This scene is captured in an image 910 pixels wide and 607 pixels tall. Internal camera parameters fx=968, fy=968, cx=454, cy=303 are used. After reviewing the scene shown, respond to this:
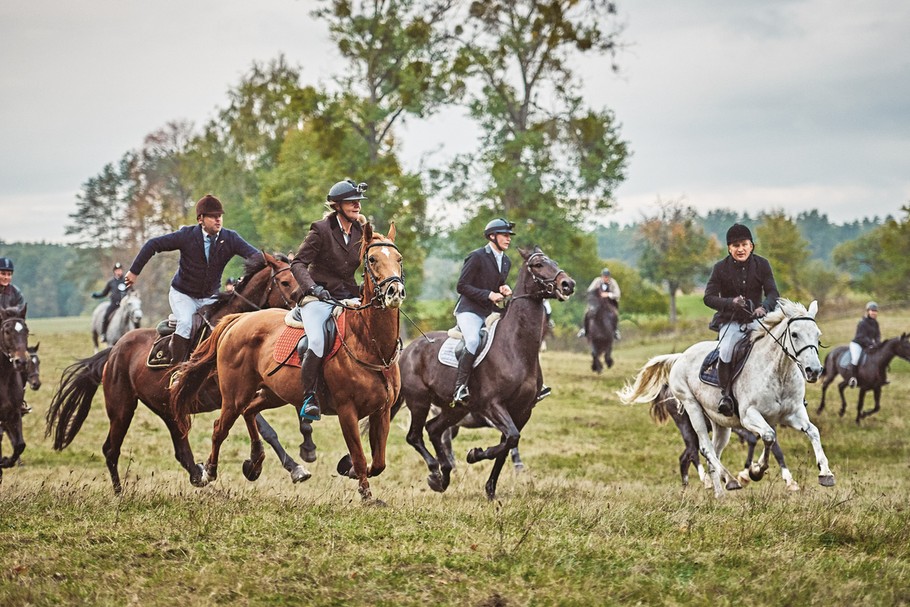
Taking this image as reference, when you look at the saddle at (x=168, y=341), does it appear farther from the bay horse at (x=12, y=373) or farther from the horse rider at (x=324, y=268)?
the bay horse at (x=12, y=373)

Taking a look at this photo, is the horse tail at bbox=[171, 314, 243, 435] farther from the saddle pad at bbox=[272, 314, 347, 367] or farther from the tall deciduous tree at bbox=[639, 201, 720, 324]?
the tall deciduous tree at bbox=[639, 201, 720, 324]

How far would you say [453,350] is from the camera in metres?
11.8

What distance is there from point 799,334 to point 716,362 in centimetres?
151

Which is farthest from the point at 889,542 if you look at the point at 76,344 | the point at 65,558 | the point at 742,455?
the point at 76,344

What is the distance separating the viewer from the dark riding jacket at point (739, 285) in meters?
11.4

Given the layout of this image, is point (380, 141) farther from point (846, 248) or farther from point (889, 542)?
point (846, 248)

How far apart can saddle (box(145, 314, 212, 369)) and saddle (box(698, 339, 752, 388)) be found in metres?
6.08

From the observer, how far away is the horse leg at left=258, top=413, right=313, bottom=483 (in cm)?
1017

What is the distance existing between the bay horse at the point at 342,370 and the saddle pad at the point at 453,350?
5.88ft

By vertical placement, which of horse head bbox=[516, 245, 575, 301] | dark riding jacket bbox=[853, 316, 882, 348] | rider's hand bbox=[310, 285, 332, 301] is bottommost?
dark riding jacket bbox=[853, 316, 882, 348]

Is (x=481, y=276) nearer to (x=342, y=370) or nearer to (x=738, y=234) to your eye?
(x=342, y=370)

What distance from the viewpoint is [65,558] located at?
6664mm

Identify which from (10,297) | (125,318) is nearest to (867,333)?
(125,318)

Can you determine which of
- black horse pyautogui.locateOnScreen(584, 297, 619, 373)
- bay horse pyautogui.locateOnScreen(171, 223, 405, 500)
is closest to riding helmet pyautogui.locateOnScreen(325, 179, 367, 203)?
bay horse pyautogui.locateOnScreen(171, 223, 405, 500)
